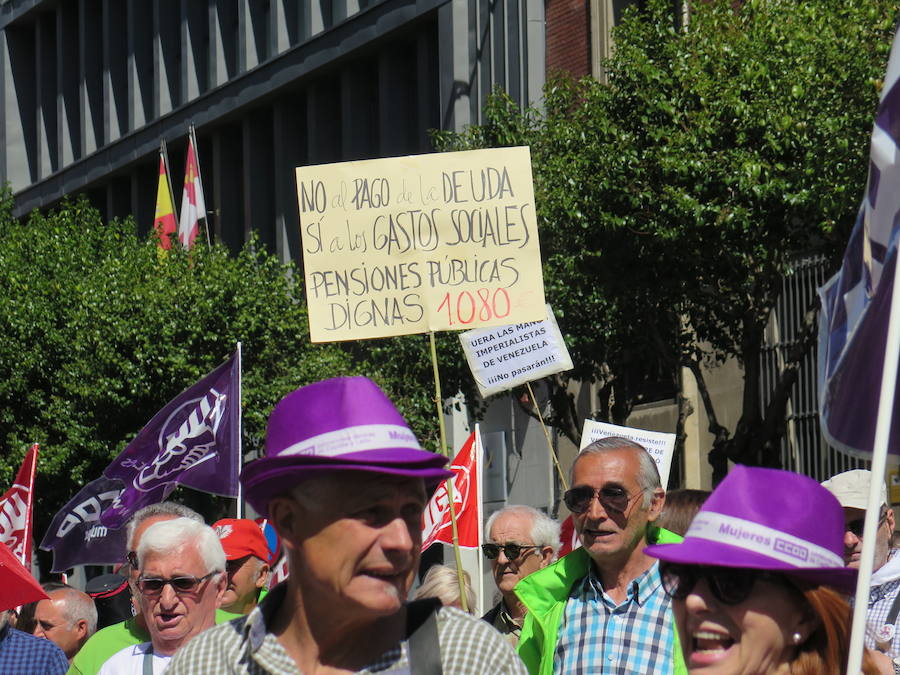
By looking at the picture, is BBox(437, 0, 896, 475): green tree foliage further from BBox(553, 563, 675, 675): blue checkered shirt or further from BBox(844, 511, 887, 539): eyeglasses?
BBox(553, 563, 675, 675): blue checkered shirt

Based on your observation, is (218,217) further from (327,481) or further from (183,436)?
(327,481)

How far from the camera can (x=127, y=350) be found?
73.3 feet

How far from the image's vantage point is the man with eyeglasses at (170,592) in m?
5.18

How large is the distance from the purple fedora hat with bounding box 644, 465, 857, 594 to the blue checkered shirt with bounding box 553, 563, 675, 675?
1609mm

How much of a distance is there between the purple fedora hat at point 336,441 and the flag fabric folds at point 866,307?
98cm

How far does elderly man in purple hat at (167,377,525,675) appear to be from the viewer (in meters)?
3.10

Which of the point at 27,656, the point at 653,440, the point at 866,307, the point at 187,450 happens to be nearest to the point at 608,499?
the point at 866,307

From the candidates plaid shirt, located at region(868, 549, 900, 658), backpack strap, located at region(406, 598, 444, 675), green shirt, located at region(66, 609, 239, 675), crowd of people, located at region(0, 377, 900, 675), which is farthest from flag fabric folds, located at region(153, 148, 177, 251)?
backpack strap, located at region(406, 598, 444, 675)

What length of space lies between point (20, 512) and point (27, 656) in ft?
17.2

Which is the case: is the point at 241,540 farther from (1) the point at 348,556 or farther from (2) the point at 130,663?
(1) the point at 348,556

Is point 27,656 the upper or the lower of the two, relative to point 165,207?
lower

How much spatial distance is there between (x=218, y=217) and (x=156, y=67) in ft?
13.1

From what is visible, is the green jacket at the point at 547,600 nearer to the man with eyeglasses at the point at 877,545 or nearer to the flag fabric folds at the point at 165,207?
the man with eyeglasses at the point at 877,545

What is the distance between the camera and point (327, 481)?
10.3ft
